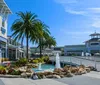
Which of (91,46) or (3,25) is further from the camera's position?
(91,46)

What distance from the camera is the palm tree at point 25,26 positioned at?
49.6 metres

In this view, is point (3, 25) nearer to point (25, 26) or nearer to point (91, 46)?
point (25, 26)

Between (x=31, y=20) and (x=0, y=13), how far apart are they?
629 centimetres

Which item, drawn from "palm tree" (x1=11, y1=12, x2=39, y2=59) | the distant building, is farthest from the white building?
the distant building

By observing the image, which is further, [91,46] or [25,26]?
[91,46]

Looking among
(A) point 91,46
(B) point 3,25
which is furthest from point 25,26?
(A) point 91,46

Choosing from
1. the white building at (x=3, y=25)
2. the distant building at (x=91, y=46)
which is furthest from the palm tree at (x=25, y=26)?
the distant building at (x=91, y=46)

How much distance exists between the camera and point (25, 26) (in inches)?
1956

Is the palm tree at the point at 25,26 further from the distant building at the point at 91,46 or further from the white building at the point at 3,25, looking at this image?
the distant building at the point at 91,46

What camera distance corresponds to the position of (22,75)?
18.7 metres

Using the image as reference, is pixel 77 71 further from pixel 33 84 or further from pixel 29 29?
pixel 29 29

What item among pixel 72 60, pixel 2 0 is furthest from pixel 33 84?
pixel 2 0

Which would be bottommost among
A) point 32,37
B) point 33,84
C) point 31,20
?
point 33,84

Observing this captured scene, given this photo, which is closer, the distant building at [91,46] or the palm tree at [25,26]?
the palm tree at [25,26]
